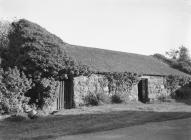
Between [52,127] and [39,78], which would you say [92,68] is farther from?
[52,127]

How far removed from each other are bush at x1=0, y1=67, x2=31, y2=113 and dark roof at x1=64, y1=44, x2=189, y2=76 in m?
5.65

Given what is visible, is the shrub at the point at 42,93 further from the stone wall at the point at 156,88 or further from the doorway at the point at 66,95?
the stone wall at the point at 156,88

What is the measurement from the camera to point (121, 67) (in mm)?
24203

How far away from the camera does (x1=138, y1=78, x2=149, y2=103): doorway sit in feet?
80.6

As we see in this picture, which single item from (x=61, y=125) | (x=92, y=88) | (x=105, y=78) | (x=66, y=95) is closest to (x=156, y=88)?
(x=105, y=78)

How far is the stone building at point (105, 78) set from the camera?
19359 millimetres

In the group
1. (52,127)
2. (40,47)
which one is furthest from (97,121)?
(40,47)

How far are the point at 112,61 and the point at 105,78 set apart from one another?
3865 mm

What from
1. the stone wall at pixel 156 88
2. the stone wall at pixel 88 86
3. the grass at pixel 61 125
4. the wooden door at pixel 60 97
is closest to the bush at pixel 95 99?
→ the stone wall at pixel 88 86

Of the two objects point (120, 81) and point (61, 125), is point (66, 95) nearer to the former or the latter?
point (120, 81)

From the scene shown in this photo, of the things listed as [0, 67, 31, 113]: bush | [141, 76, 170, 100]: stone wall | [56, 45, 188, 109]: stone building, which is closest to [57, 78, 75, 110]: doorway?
[56, 45, 188, 109]: stone building

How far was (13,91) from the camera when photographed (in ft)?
50.8

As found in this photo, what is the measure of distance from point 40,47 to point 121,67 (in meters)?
8.88

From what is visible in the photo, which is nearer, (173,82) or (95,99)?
(95,99)
